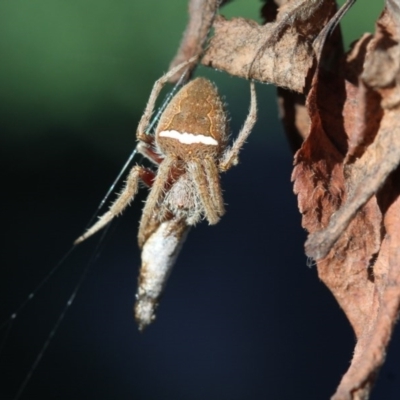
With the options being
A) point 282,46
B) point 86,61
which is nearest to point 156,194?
point 282,46

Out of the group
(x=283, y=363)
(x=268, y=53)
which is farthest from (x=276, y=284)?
(x=268, y=53)

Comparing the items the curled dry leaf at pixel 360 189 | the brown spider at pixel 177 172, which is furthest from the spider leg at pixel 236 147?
the curled dry leaf at pixel 360 189

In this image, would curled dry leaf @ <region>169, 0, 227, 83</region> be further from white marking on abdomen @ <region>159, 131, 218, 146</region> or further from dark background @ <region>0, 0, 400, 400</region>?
dark background @ <region>0, 0, 400, 400</region>

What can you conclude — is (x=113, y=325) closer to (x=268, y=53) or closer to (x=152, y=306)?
(x=152, y=306)

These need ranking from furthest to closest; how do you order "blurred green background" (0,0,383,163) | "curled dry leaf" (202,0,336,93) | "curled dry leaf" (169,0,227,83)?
"blurred green background" (0,0,383,163) < "curled dry leaf" (169,0,227,83) < "curled dry leaf" (202,0,336,93)

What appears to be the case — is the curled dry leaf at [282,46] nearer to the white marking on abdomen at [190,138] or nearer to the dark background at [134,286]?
the white marking on abdomen at [190,138]

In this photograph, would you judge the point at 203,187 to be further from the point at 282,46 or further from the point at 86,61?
the point at 86,61

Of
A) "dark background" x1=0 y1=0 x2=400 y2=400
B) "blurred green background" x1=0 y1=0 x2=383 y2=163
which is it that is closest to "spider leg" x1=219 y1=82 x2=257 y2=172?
"blurred green background" x1=0 y1=0 x2=383 y2=163

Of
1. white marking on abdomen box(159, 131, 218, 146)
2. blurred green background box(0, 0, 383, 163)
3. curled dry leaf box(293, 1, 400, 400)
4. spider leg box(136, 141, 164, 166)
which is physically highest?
curled dry leaf box(293, 1, 400, 400)
